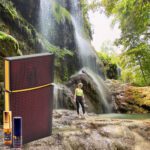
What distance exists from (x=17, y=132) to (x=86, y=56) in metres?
13.3

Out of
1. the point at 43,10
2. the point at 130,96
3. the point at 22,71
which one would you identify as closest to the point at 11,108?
the point at 22,71

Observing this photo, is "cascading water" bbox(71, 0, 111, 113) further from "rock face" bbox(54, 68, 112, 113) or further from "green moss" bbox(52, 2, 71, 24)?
"green moss" bbox(52, 2, 71, 24)

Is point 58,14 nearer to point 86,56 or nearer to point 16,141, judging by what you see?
point 86,56

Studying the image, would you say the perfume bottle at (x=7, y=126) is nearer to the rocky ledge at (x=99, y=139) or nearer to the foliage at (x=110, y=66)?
the rocky ledge at (x=99, y=139)

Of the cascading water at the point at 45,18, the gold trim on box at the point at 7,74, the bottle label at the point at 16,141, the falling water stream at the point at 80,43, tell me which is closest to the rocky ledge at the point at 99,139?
the bottle label at the point at 16,141

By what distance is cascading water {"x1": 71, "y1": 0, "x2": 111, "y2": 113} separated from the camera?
13.4m

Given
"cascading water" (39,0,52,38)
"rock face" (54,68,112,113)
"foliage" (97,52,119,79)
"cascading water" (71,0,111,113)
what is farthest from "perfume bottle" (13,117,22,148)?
"foliage" (97,52,119,79)

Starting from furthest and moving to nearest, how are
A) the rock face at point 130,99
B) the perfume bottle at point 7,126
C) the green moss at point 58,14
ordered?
the green moss at point 58,14
the rock face at point 130,99
the perfume bottle at point 7,126

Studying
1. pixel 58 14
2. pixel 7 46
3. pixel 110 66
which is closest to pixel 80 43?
pixel 58 14

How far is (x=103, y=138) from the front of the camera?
148 inches

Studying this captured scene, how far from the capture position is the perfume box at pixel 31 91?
9.62ft

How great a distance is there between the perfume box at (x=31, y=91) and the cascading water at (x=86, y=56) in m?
9.64

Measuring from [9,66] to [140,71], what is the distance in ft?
62.7

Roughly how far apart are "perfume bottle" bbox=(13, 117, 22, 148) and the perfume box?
0.47 ft
